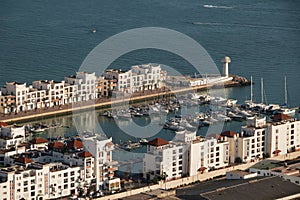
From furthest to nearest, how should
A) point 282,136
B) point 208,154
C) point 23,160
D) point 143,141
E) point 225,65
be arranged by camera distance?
1. point 225,65
2. point 143,141
3. point 282,136
4. point 208,154
5. point 23,160

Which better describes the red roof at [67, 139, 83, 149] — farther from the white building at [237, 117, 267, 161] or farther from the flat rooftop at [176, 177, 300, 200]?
the white building at [237, 117, 267, 161]

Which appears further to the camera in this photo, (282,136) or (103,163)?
(282,136)

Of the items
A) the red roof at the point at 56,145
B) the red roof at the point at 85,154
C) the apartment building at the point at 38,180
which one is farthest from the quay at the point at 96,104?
the apartment building at the point at 38,180

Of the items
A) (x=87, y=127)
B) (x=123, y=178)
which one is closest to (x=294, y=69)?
(x=87, y=127)

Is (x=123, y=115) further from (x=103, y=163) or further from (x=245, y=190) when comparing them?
(x=245, y=190)

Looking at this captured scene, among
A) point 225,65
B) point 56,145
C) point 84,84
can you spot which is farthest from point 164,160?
point 225,65

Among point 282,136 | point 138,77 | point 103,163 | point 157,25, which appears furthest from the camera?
point 157,25
